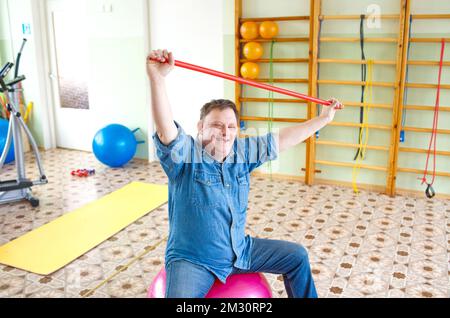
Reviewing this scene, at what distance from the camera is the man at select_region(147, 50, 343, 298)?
1591 mm

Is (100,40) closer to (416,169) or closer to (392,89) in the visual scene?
(392,89)

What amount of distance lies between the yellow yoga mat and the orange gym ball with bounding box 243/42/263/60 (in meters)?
1.53

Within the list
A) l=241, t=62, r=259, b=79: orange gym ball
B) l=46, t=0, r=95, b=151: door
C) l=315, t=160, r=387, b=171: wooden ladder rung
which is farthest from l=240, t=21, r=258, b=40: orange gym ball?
l=46, t=0, r=95, b=151: door

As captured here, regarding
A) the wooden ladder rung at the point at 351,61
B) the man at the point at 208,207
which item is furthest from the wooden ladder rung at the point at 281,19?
the man at the point at 208,207

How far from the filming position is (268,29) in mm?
4230

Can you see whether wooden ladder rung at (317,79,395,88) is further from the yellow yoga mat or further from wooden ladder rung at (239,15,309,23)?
the yellow yoga mat

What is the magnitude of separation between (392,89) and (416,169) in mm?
766

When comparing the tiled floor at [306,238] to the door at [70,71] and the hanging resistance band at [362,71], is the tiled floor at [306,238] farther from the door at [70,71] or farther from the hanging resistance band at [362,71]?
the door at [70,71]

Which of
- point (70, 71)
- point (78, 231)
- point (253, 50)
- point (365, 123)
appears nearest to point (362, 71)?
point (365, 123)

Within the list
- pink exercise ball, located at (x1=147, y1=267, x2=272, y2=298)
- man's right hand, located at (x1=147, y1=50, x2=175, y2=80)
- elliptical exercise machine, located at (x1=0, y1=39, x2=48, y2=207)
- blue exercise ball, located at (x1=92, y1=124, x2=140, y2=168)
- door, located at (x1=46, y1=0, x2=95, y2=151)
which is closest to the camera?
man's right hand, located at (x1=147, y1=50, x2=175, y2=80)

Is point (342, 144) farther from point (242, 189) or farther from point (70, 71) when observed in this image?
point (70, 71)

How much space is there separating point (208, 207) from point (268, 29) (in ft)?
9.75

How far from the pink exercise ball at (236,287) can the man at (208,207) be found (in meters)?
0.03

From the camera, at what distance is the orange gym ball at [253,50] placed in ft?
14.2
